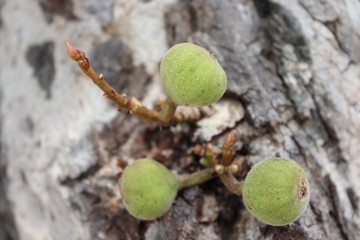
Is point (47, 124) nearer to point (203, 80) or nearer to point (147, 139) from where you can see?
point (147, 139)

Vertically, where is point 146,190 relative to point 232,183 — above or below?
above

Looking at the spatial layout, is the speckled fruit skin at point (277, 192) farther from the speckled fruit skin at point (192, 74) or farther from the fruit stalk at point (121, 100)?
the fruit stalk at point (121, 100)

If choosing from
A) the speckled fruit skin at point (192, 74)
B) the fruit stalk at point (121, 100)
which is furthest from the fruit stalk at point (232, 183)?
the speckled fruit skin at point (192, 74)

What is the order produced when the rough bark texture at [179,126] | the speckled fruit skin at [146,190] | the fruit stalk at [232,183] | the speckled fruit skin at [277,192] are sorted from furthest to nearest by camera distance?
the rough bark texture at [179,126]
the fruit stalk at [232,183]
the speckled fruit skin at [146,190]
the speckled fruit skin at [277,192]

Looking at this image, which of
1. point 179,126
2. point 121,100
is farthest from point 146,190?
point 179,126

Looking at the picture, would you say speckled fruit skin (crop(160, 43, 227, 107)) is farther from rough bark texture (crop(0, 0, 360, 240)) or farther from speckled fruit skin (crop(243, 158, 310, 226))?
rough bark texture (crop(0, 0, 360, 240))

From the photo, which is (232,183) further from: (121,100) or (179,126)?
(121,100)

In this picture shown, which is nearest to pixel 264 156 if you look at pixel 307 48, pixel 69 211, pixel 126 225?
pixel 307 48
